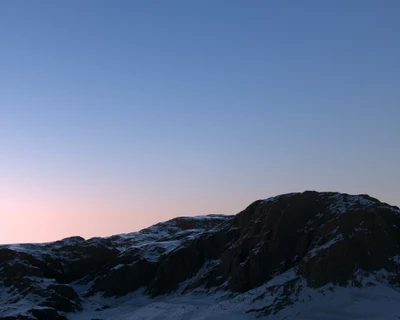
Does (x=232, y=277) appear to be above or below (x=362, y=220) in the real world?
below

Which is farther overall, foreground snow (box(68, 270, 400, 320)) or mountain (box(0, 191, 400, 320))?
mountain (box(0, 191, 400, 320))

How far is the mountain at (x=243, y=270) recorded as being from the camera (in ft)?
224

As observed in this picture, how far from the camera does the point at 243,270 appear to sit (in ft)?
275

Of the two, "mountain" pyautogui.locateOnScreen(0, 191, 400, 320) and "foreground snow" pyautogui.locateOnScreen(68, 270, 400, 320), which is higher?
"mountain" pyautogui.locateOnScreen(0, 191, 400, 320)

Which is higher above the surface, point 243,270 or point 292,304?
point 243,270

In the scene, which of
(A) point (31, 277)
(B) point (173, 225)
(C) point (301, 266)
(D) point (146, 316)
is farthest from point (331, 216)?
(B) point (173, 225)

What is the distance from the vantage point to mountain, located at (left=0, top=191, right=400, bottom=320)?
68188 millimetres

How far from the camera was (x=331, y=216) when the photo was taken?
8388cm

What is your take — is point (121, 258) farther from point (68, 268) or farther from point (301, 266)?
point (301, 266)

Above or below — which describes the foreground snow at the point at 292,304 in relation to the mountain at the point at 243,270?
below

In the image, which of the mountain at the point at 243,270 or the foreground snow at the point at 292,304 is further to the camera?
the mountain at the point at 243,270

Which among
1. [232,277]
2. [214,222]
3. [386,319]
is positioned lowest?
[386,319]

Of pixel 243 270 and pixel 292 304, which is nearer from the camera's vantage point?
pixel 292 304

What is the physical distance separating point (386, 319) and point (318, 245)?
21.7 m
